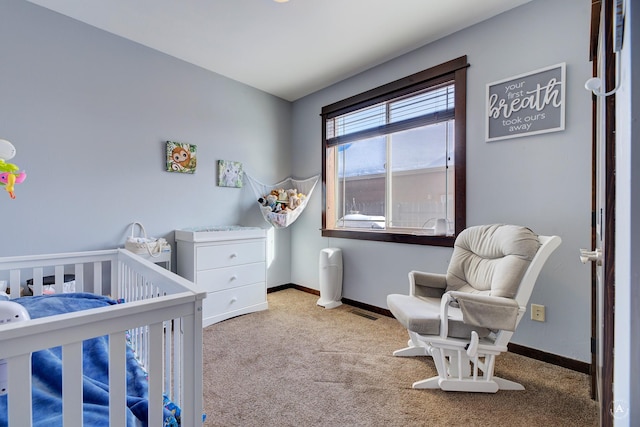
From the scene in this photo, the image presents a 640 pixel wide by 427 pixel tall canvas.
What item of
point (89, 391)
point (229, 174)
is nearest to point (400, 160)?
point (229, 174)

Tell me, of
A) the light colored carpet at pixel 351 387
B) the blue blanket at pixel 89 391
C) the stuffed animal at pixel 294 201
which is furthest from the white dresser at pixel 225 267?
the blue blanket at pixel 89 391

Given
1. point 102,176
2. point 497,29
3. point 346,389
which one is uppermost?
point 497,29

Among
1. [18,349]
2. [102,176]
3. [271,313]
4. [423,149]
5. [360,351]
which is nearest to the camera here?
[18,349]

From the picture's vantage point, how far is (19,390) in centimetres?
65

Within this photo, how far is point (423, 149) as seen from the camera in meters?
2.64

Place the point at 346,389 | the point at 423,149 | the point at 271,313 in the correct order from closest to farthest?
the point at 346,389
the point at 423,149
the point at 271,313

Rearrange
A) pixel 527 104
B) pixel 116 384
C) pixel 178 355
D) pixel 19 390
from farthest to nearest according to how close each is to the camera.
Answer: pixel 527 104 < pixel 178 355 < pixel 116 384 < pixel 19 390

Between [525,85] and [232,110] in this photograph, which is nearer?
[525,85]

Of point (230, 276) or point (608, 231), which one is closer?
point (608, 231)

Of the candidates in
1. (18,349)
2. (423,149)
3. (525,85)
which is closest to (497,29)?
(525,85)

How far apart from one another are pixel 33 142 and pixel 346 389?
8.63 feet

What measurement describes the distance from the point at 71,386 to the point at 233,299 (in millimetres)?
2089

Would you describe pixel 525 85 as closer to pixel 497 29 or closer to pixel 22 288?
pixel 497 29

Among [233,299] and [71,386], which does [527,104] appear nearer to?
[71,386]
